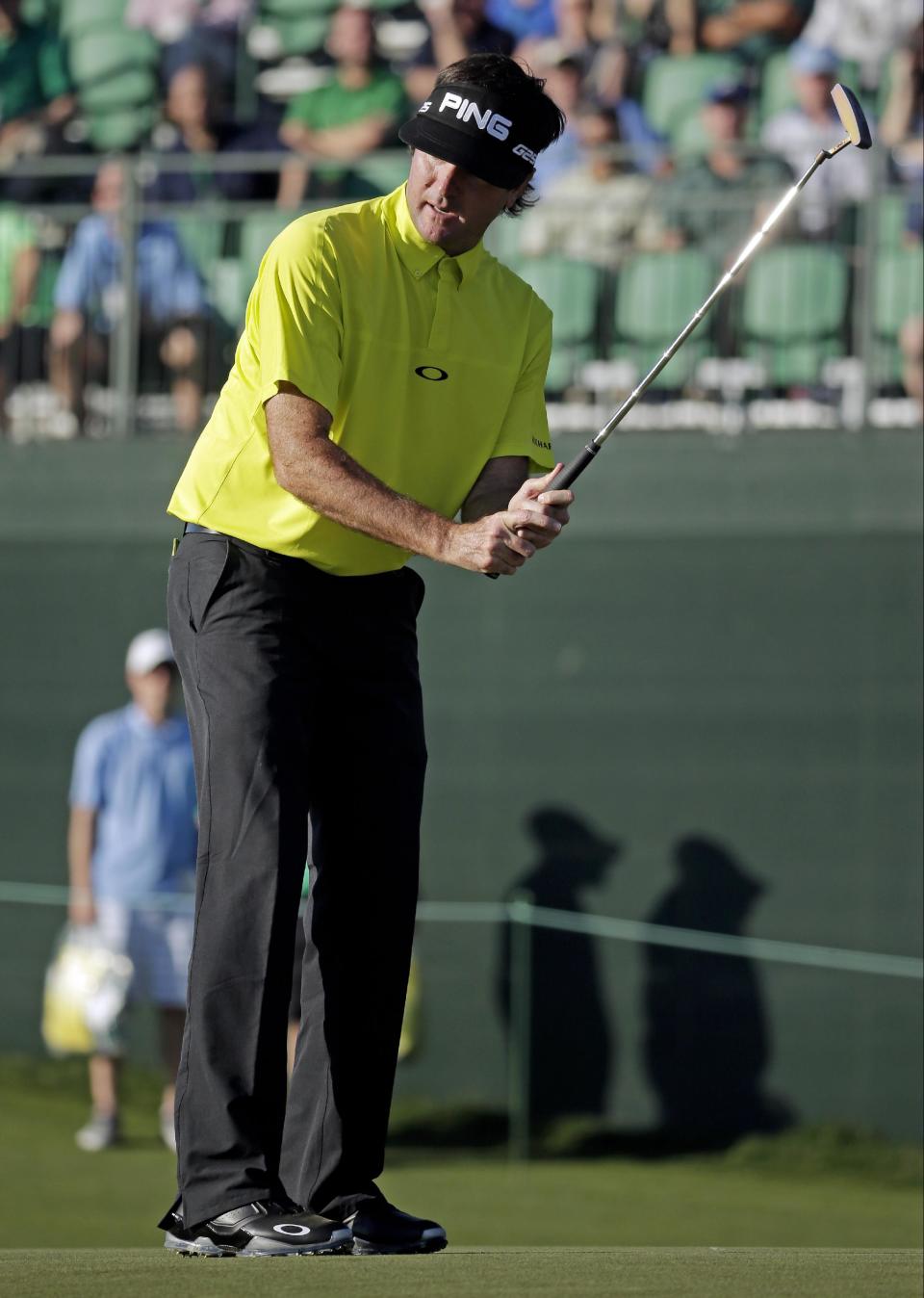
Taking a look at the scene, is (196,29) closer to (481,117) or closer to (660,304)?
(660,304)

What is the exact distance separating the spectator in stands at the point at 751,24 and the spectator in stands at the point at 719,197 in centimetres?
76

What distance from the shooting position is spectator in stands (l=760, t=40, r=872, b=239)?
8258 mm

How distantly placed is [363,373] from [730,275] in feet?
1.96

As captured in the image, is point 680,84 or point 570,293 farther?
point 680,84

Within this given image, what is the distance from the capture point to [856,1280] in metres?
3.06

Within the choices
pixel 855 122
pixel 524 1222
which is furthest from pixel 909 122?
pixel 855 122

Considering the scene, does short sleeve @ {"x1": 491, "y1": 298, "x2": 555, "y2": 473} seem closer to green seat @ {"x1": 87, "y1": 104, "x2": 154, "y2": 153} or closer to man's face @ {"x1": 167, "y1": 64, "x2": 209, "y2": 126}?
man's face @ {"x1": 167, "y1": 64, "x2": 209, "y2": 126}

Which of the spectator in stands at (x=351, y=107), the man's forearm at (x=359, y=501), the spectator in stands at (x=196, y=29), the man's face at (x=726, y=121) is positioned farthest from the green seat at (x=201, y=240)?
the man's forearm at (x=359, y=501)

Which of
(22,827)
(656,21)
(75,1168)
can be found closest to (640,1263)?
(75,1168)

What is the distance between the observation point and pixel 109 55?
9.73 m

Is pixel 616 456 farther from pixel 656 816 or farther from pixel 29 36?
pixel 29 36

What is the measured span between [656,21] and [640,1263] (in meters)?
6.95

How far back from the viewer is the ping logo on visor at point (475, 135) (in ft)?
11.0

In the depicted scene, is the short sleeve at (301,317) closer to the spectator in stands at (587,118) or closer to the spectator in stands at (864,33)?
the spectator in stands at (587,118)
